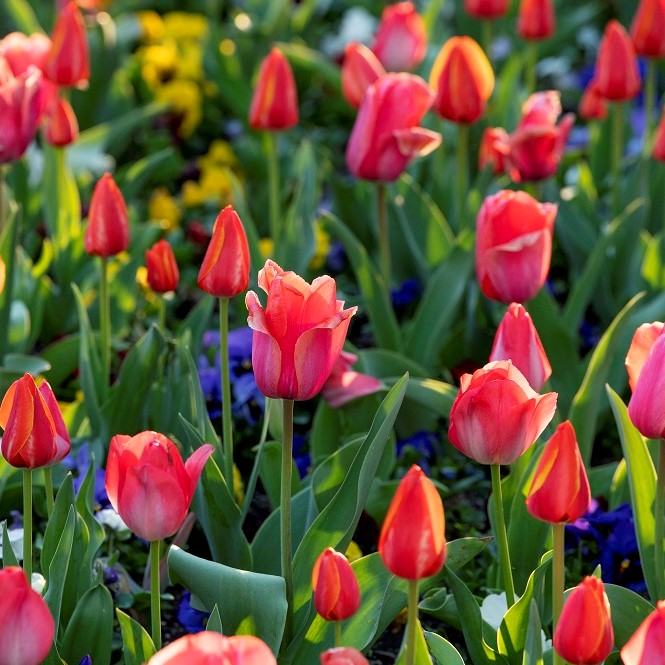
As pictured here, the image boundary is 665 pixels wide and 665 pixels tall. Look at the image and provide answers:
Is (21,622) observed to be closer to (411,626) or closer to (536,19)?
(411,626)

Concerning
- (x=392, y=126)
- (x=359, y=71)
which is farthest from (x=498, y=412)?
(x=359, y=71)

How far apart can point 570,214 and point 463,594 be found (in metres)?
1.51

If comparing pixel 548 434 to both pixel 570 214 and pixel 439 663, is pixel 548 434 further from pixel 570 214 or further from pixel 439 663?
pixel 570 214

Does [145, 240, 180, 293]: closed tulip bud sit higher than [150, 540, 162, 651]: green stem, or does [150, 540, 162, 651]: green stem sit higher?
[145, 240, 180, 293]: closed tulip bud

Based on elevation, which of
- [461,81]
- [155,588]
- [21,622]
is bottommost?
[155,588]

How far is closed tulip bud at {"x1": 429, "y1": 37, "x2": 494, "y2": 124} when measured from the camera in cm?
252

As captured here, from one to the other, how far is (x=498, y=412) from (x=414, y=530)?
282 millimetres

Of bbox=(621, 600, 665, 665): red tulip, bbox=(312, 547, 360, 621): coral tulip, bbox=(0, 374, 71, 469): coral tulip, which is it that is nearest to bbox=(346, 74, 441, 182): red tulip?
bbox=(0, 374, 71, 469): coral tulip

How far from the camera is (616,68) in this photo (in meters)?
2.65

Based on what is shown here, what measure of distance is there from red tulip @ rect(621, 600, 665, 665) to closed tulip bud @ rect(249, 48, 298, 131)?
157cm

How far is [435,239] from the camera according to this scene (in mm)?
2766

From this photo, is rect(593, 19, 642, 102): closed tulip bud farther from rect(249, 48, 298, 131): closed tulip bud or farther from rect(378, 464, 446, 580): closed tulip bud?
rect(378, 464, 446, 580): closed tulip bud

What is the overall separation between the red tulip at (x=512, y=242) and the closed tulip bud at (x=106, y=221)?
58cm

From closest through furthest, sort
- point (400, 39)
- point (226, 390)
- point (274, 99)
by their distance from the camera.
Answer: point (226, 390)
point (274, 99)
point (400, 39)
